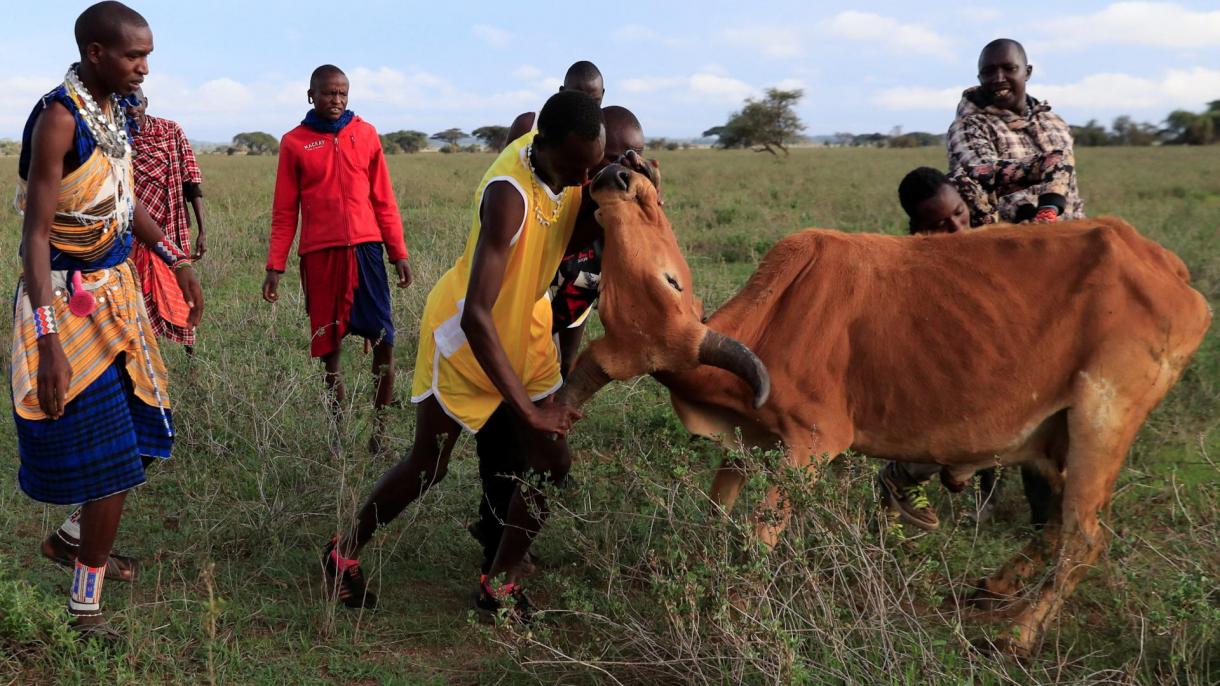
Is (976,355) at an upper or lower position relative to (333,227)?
lower

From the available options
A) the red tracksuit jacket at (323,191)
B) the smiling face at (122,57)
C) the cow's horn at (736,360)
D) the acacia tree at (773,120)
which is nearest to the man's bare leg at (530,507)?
the cow's horn at (736,360)

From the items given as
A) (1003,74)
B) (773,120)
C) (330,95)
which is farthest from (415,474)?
(773,120)

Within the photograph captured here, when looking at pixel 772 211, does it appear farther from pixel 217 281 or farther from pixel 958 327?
pixel 958 327

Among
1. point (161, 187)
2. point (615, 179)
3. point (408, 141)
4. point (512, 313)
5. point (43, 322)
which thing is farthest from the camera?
point (408, 141)

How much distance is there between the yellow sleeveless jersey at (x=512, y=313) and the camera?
3477 mm

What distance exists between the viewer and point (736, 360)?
11.3 feet

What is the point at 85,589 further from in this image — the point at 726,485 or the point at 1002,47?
the point at 1002,47

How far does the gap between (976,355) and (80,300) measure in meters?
3.08

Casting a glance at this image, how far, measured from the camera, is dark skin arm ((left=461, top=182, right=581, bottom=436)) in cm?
333

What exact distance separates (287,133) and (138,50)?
255cm

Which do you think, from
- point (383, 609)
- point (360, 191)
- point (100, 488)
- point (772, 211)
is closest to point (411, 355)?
point (360, 191)

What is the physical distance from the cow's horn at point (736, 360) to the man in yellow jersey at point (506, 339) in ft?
1.57

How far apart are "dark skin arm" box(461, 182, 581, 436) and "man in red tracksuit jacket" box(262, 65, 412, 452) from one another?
2.60 meters

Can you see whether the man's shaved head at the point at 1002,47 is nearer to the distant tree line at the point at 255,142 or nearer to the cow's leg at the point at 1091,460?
the cow's leg at the point at 1091,460
